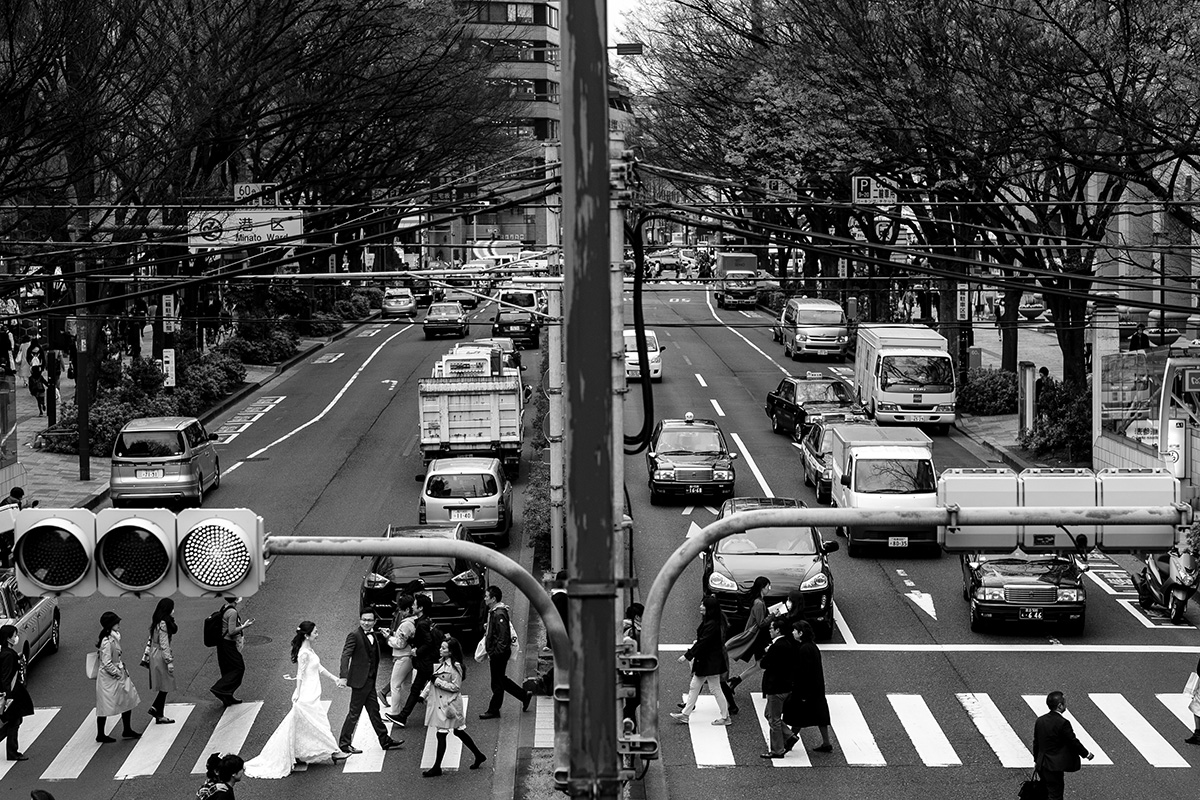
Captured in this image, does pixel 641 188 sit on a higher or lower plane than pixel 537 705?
higher

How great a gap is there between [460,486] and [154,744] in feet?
37.8

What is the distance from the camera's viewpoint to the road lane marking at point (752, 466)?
115 ft

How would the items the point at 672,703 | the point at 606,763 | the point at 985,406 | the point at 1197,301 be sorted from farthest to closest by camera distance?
the point at 1197,301 < the point at 985,406 < the point at 672,703 < the point at 606,763

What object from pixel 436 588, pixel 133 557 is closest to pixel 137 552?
pixel 133 557

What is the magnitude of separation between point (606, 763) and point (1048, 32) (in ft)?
85.2

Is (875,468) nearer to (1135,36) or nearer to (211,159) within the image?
(1135,36)

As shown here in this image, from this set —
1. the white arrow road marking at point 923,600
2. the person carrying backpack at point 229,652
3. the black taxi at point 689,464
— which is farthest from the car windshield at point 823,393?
the person carrying backpack at point 229,652

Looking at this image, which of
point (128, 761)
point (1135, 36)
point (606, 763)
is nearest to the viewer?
point (606, 763)

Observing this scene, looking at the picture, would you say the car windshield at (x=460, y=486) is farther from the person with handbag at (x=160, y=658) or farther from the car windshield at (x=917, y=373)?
the car windshield at (x=917, y=373)

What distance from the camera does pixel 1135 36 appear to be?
2727cm

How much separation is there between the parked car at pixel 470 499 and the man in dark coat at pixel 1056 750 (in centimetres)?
1545

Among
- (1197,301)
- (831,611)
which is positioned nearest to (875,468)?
(831,611)

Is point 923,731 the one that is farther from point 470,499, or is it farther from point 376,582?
point 470,499

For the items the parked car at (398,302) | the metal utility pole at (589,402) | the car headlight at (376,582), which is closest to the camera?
the metal utility pole at (589,402)
